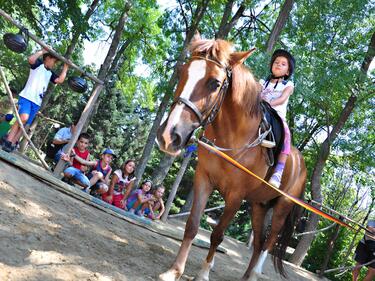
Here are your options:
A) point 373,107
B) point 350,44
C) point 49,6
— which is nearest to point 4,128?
point 49,6

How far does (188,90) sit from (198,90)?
0.31ft

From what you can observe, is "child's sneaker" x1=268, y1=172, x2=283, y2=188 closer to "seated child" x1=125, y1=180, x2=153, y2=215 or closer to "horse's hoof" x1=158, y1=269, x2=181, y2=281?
"horse's hoof" x1=158, y1=269, x2=181, y2=281

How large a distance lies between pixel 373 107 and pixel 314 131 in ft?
12.9

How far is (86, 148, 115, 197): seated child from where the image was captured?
755cm

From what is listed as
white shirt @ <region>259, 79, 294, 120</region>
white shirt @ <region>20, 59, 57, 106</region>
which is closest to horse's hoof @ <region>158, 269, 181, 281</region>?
white shirt @ <region>259, 79, 294, 120</region>

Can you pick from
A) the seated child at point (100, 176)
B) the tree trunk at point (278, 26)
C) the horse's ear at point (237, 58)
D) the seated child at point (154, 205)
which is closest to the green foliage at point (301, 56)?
the tree trunk at point (278, 26)

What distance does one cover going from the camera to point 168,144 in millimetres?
2836

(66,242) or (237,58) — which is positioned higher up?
(237,58)

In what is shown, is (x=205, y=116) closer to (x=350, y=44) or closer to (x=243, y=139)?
(x=243, y=139)

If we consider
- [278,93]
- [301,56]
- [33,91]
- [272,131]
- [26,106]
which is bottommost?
[26,106]

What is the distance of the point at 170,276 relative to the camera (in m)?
3.57

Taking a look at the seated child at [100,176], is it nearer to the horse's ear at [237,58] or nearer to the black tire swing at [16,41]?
the black tire swing at [16,41]

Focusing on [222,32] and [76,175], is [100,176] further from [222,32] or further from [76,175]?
[222,32]

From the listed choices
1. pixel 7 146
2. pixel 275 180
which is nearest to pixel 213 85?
pixel 275 180
